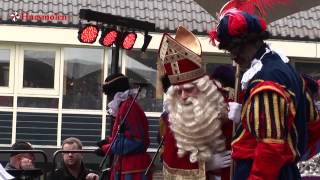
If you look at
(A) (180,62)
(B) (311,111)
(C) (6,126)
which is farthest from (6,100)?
(B) (311,111)

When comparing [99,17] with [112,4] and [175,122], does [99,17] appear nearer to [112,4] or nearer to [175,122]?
[175,122]

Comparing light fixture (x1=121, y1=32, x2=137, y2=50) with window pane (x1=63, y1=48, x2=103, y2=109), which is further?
window pane (x1=63, y1=48, x2=103, y2=109)

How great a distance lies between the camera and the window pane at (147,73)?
44.4 ft

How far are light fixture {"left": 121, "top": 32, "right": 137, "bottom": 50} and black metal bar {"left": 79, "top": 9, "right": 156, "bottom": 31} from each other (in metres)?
0.14

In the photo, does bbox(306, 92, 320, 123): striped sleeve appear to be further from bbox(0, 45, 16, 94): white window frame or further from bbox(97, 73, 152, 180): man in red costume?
bbox(0, 45, 16, 94): white window frame

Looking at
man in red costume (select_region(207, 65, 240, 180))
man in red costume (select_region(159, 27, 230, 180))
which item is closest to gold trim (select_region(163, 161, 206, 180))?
man in red costume (select_region(159, 27, 230, 180))

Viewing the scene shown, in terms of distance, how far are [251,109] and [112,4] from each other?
1052cm

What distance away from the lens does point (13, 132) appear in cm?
1331

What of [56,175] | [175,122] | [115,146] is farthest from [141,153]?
[175,122]

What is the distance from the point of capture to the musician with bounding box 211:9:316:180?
11.3 ft

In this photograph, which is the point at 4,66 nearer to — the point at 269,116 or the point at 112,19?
the point at 112,19

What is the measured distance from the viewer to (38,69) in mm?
13547

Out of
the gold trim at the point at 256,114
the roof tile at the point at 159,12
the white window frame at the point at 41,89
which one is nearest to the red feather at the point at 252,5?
the gold trim at the point at 256,114

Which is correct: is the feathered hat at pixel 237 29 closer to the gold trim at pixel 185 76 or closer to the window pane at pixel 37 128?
the gold trim at pixel 185 76
